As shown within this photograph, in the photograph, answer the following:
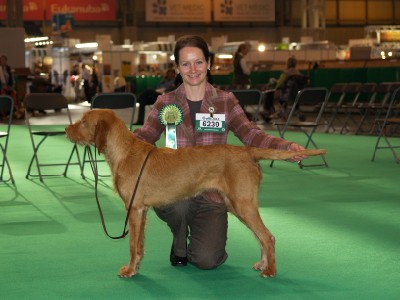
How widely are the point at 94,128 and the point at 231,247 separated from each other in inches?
54.4

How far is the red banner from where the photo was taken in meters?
41.5

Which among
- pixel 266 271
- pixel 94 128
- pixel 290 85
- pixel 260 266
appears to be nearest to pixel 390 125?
pixel 290 85

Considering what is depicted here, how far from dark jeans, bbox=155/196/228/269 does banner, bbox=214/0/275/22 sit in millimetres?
40265

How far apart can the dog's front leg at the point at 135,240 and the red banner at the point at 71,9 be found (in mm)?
38229

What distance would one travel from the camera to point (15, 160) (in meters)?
10.4

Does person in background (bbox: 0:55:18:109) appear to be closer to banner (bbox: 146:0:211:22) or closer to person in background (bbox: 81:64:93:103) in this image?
person in background (bbox: 81:64:93:103)

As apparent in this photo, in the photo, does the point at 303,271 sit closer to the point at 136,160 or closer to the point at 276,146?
the point at 276,146

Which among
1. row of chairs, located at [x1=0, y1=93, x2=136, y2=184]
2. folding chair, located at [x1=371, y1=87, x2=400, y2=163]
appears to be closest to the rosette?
row of chairs, located at [x1=0, y1=93, x2=136, y2=184]

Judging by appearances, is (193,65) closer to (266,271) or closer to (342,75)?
(266,271)

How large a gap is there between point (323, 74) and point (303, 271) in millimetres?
17690

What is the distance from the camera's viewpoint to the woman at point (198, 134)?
14.7 feet

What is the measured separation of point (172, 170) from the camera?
4.11 m

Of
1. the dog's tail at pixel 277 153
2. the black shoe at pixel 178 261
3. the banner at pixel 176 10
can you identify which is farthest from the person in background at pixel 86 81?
the dog's tail at pixel 277 153

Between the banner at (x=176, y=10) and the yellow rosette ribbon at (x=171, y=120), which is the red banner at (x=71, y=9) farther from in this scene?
the yellow rosette ribbon at (x=171, y=120)
